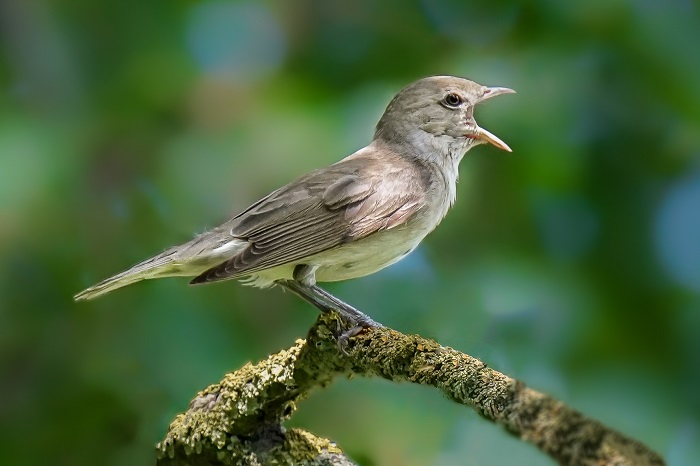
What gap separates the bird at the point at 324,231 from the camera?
3963mm

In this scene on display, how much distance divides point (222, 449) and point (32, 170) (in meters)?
1.80

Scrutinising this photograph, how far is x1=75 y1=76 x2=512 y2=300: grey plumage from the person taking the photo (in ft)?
13.0

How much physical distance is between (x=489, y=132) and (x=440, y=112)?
0.34 metres

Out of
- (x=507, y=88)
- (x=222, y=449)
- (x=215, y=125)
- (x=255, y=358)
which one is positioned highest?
(x=507, y=88)

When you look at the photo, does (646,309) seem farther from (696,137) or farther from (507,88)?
(507,88)

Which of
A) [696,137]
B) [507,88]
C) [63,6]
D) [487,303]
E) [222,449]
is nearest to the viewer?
[222,449]

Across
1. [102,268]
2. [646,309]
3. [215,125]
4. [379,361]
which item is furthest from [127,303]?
[646,309]

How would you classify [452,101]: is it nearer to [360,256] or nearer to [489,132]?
[489,132]

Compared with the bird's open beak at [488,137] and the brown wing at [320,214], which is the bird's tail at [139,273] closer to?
the brown wing at [320,214]

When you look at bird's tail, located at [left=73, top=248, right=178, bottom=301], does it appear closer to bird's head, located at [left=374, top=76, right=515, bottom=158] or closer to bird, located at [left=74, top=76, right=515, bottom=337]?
bird, located at [left=74, top=76, right=515, bottom=337]

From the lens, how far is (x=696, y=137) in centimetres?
368

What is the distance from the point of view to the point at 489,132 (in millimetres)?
4387

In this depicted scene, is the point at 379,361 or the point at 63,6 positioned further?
the point at 63,6

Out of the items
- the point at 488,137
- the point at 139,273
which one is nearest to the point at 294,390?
the point at 139,273
